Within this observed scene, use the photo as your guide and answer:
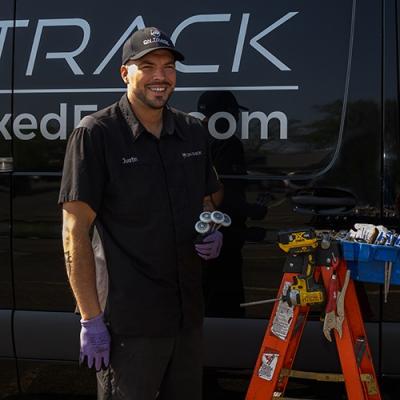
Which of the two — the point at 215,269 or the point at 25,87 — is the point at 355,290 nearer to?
the point at 215,269

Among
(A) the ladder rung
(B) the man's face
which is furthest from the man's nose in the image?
(A) the ladder rung

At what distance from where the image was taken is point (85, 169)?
6.41 ft

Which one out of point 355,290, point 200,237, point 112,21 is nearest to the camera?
point 200,237

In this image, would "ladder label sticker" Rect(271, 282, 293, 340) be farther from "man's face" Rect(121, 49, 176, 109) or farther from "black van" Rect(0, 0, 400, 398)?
"man's face" Rect(121, 49, 176, 109)

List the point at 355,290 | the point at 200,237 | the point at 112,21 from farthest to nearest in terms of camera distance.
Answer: the point at 112,21, the point at 355,290, the point at 200,237

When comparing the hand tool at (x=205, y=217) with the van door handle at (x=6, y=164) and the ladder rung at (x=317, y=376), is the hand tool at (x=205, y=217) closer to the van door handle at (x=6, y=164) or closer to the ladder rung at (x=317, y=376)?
the ladder rung at (x=317, y=376)

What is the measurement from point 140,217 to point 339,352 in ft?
2.90

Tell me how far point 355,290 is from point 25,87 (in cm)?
160

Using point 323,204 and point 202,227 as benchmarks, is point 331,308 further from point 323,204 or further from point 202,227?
point 202,227

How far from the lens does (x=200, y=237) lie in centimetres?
210

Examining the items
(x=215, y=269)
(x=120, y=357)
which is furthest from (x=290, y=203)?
(x=120, y=357)

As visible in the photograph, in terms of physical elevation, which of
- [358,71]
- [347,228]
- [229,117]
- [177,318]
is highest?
[358,71]

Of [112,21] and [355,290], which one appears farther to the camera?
[112,21]

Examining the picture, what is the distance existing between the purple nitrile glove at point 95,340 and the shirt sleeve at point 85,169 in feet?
1.19
